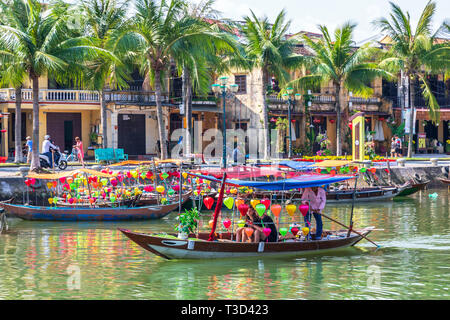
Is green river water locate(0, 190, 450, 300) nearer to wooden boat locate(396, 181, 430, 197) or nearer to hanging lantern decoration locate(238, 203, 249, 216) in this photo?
hanging lantern decoration locate(238, 203, 249, 216)

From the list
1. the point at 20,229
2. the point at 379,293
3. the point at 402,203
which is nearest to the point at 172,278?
the point at 379,293

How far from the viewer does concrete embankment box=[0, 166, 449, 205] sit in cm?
2638

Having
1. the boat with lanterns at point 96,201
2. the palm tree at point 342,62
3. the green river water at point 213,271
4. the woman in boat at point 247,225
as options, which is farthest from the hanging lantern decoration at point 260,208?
the palm tree at point 342,62

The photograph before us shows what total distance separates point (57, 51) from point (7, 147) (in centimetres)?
1470

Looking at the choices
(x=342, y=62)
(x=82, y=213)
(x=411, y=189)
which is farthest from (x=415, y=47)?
(x=82, y=213)

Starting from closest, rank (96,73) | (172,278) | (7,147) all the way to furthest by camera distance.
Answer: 1. (172,278)
2. (96,73)
3. (7,147)

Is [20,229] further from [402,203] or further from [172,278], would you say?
[402,203]

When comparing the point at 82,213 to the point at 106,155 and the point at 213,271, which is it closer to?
the point at 213,271

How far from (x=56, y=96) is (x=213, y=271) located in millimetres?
26729

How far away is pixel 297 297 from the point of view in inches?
517

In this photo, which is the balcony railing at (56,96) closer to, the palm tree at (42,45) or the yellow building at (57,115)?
the yellow building at (57,115)

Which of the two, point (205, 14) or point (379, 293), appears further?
point (205, 14)

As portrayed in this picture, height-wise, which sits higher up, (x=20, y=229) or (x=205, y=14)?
(x=205, y=14)

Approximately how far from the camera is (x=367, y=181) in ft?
102
